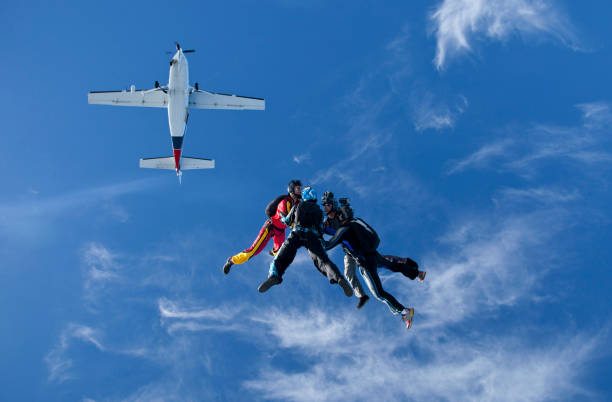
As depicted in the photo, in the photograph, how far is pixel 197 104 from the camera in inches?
1462

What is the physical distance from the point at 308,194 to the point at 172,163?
22830 mm

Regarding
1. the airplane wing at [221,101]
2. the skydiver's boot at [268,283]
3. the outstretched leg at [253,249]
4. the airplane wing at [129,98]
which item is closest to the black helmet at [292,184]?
the outstretched leg at [253,249]

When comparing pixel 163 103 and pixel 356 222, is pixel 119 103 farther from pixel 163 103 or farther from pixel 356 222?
pixel 356 222

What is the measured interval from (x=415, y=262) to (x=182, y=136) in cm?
2493

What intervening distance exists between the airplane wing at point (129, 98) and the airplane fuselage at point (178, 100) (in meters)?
2.74

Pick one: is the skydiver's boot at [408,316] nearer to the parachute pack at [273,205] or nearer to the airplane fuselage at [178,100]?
the parachute pack at [273,205]

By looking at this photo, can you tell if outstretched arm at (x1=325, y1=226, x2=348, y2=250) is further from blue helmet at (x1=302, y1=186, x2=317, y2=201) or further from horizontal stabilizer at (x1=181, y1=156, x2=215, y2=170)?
horizontal stabilizer at (x1=181, y1=156, x2=215, y2=170)

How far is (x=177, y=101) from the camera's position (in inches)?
1346

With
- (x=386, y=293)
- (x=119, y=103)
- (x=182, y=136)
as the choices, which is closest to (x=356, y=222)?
(x=386, y=293)

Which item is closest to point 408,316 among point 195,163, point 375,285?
point 375,285

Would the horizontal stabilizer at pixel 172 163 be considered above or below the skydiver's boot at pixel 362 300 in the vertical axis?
above

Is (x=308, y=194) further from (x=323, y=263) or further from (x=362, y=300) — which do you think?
(x=362, y=300)

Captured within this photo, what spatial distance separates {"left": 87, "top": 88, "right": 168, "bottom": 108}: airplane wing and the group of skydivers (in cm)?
2268

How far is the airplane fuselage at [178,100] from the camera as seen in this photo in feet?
110
